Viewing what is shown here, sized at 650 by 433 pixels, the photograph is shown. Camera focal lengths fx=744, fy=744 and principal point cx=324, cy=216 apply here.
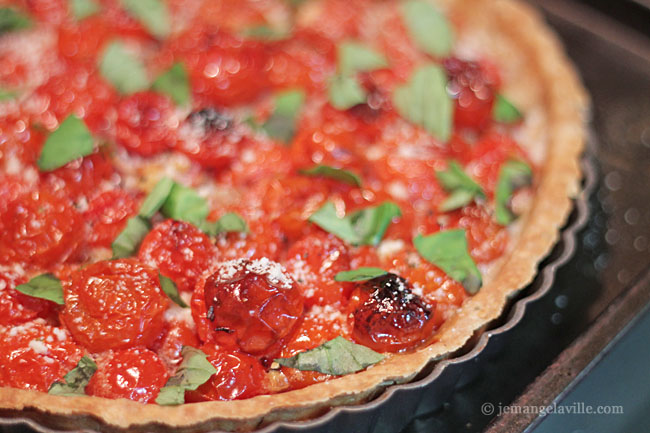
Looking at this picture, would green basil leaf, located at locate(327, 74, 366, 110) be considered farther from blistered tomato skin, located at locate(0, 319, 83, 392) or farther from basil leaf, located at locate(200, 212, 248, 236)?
blistered tomato skin, located at locate(0, 319, 83, 392)

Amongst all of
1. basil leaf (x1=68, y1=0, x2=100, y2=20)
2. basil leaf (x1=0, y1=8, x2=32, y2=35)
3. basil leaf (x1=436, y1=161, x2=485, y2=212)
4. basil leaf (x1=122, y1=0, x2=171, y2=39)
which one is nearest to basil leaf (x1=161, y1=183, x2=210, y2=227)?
basil leaf (x1=436, y1=161, x2=485, y2=212)

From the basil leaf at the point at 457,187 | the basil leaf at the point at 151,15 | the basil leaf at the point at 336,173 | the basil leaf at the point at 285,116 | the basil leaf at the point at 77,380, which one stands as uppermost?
the basil leaf at the point at 457,187

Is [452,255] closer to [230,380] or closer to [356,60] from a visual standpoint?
[230,380]

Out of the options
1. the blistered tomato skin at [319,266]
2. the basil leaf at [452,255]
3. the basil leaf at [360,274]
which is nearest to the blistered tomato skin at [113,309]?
the blistered tomato skin at [319,266]

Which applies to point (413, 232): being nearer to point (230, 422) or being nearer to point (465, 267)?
point (465, 267)

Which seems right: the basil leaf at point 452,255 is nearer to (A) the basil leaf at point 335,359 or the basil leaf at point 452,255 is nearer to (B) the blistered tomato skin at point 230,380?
(A) the basil leaf at point 335,359

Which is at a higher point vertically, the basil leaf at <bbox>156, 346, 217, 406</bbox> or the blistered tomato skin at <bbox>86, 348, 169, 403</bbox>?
the basil leaf at <bbox>156, 346, 217, 406</bbox>

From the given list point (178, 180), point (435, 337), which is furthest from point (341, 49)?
point (435, 337)
